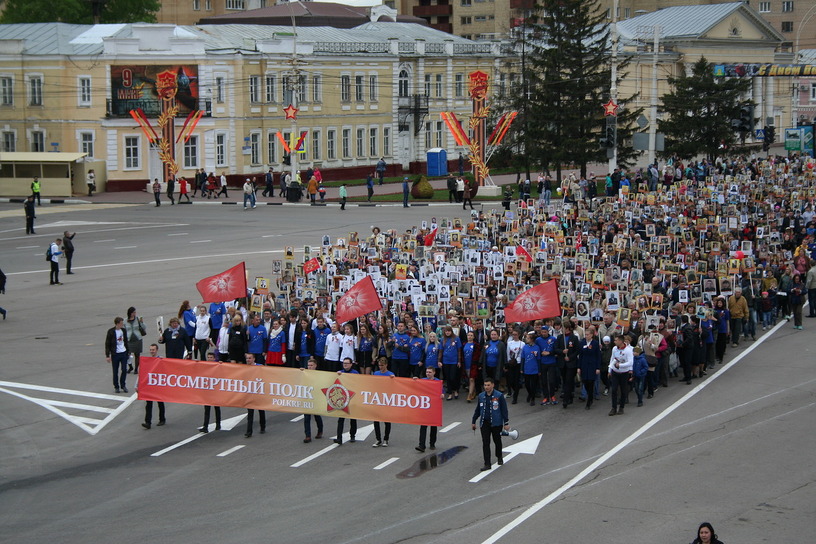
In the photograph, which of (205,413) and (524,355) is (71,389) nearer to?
(205,413)

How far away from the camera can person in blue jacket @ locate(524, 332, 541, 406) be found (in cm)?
2042

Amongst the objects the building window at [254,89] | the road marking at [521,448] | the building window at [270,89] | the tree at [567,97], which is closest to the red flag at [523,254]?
the road marking at [521,448]

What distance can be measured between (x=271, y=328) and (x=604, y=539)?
9100 millimetres

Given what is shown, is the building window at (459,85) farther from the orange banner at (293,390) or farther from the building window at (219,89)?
the orange banner at (293,390)

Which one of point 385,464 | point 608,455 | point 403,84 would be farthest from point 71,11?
point 608,455

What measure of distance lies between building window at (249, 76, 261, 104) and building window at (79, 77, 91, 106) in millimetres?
8838

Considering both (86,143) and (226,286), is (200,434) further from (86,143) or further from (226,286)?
(86,143)

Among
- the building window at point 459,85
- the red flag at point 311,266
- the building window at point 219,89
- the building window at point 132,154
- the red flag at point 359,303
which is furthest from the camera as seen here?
the building window at point 459,85

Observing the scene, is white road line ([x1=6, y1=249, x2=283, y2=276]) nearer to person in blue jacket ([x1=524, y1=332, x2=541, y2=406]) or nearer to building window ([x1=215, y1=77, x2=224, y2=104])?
person in blue jacket ([x1=524, y1=332, x2=541, y2=406])

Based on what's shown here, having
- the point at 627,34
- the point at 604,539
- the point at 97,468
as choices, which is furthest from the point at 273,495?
the point at 627,34

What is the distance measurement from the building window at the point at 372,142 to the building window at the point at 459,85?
814cm

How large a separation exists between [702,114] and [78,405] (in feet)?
157

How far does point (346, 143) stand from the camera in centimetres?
7294

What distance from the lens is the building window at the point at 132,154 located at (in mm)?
63469
